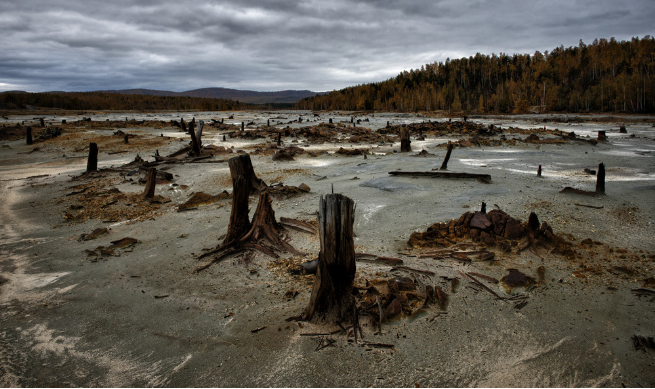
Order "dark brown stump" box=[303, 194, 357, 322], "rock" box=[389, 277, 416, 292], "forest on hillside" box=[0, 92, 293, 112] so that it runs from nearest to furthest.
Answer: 1. "dark brown stump" box=[303, 194, 357, 322]
2. "rock" box=[389, 277, 416, 292]
3. "forest on hillside" box=[0, 92, 293, 112]

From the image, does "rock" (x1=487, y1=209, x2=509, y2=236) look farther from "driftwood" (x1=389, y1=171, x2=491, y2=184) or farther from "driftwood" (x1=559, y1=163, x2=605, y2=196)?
"driftwood" (x1=389, y1=171, x2=491, y2=184)

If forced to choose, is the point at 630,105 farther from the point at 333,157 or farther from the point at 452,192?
the point at 452,192

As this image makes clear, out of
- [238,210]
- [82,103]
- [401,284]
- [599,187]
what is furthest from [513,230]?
[82,103]

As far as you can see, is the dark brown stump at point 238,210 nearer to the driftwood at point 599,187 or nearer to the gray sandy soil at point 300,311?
the gray sandy soil at point 300,311

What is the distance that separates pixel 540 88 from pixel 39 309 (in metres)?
90.8

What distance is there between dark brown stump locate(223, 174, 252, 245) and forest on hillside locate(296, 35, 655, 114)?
64.0 metres

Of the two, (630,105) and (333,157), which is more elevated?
(630,105)

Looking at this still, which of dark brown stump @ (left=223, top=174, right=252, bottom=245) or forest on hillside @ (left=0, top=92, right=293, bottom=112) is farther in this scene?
forest on hillside @ (left=0, top=92, right=293, bottom=112)

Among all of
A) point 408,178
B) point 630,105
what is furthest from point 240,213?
point 630,105

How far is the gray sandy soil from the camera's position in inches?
113

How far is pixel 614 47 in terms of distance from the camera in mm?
93625

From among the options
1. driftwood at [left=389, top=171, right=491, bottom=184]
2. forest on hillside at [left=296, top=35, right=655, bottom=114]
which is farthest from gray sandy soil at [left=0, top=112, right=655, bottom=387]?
forest on hillside at [left=296, top=35, right=655, bottom=114]

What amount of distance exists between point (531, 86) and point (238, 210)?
3507 inches

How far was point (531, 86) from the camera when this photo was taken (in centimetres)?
7725
